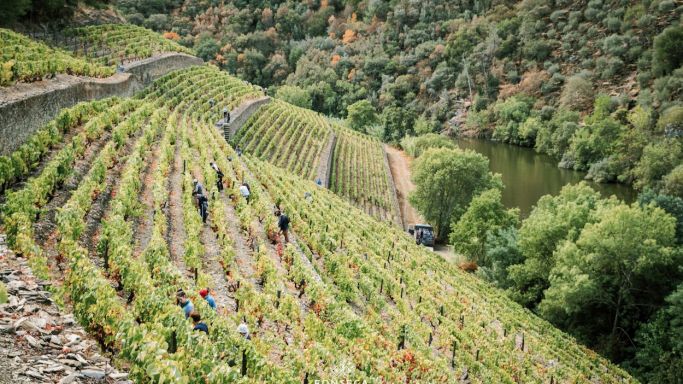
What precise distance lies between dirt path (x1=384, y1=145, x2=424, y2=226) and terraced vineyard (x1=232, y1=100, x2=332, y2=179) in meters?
9.70

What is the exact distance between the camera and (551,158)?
78938mm

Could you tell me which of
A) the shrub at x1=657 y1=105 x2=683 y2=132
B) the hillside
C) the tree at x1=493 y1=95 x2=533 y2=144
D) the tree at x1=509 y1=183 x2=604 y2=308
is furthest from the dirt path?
the shrub at x1=657 y1=105 x2=683 y2=132

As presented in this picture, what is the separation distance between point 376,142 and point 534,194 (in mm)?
23198

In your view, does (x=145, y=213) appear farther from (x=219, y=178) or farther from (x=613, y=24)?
(x=613, y=24)

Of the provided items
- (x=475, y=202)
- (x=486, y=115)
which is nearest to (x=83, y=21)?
(x=475, y=202)

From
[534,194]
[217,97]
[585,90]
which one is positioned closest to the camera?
[217,97]

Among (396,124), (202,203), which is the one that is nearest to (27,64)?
(202,203)

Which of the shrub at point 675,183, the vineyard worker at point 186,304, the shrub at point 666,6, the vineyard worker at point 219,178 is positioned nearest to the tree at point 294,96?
the shrub at point 675,183

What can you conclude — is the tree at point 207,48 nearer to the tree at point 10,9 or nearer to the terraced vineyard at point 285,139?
the terraced vineyard at point 285,139

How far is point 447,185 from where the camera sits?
146ft

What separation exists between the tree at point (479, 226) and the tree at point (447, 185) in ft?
15.6

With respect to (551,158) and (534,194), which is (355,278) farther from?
(551,158)

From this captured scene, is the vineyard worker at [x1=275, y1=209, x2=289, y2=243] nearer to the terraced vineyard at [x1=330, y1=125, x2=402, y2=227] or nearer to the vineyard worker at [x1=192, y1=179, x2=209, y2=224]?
the vineyard worker at [x1=192, y1=179, x2=209, y2=224]

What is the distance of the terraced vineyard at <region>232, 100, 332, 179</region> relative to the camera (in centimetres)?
4178
